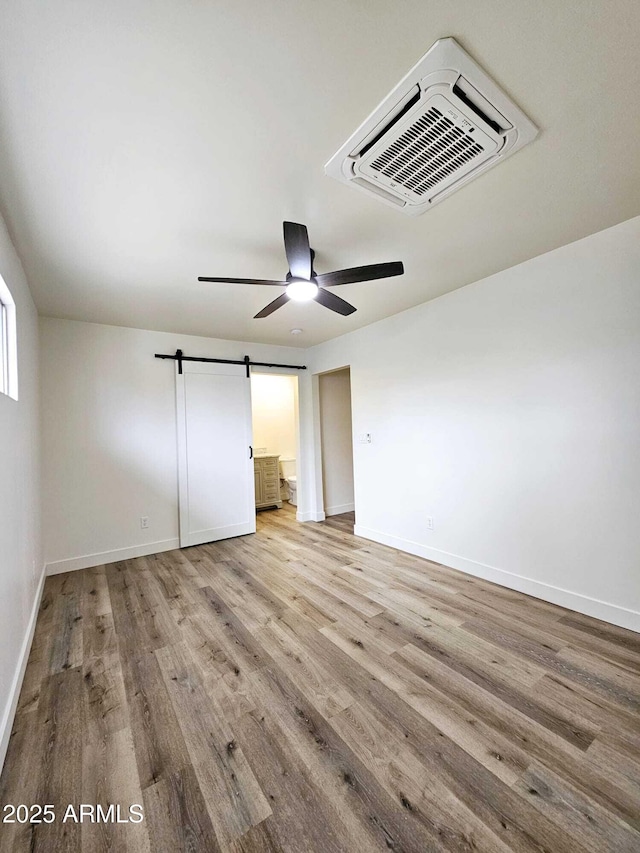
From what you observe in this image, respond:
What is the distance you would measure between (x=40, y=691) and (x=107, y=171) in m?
2.61

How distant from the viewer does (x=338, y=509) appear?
534 centimetres

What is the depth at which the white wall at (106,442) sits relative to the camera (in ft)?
10.9

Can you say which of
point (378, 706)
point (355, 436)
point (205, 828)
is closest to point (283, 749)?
point (205, 828)

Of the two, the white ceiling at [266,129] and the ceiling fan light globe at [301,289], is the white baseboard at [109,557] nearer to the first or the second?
the white ceiling at [266,129]

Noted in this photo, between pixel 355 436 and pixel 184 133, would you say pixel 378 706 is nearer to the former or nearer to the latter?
pixel 184 133

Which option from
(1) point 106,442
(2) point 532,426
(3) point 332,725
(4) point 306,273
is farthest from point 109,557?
(2) point 532,426

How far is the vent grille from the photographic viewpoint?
1.34 meters

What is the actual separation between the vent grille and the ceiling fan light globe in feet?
2.16

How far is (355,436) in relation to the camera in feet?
14.0

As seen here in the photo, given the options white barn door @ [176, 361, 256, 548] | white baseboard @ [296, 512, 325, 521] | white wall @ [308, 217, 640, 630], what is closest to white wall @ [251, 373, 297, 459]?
white baseboard @ [296, 512, 325, 521]

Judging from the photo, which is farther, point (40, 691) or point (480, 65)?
point (40, 691)

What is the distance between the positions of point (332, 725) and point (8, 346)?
9.09 feet

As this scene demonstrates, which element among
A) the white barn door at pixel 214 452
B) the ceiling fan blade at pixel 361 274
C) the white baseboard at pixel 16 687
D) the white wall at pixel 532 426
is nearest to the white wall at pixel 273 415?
the white barn door at pixel 214 452

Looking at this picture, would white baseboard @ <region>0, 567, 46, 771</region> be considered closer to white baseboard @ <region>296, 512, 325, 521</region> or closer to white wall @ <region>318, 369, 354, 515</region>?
white baseboard @ <region>296, 512, 325, 521</region>
